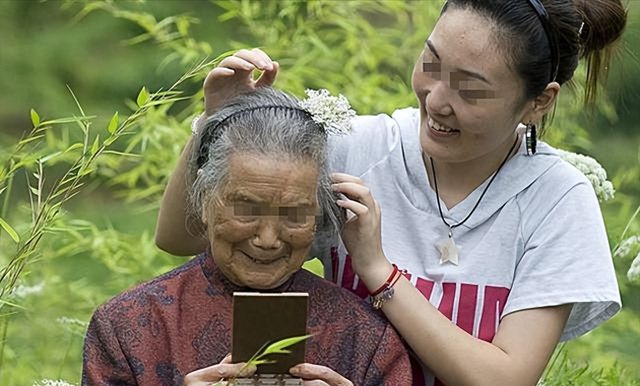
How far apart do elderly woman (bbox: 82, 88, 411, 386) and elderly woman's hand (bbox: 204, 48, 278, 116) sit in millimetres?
38

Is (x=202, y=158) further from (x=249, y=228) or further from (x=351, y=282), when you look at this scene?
(x=351, y=282)

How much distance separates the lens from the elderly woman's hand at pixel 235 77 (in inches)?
82.5

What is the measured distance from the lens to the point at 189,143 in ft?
7.17

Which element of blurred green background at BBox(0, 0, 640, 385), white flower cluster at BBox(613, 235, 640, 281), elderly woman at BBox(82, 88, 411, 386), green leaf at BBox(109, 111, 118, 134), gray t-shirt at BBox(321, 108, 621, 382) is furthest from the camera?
blurred green background at BBox(0, 0, 640, 385)

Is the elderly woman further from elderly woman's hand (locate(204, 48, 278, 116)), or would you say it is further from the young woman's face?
the young woman's face

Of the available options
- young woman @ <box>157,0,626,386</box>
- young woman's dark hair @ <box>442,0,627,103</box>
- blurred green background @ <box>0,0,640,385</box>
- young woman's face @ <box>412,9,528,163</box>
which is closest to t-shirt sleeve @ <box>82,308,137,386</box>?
young woman @ <box>157,0,626,386</box>

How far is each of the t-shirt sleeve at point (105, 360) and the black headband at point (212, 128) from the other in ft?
1.08

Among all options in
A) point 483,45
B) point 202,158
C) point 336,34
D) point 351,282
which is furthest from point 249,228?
point 336,34

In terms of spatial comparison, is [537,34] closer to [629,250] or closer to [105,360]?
[629,250]

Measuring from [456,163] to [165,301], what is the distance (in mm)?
623

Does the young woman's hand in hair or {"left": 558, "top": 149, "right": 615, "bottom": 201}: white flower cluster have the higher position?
the young woman's hand in hair

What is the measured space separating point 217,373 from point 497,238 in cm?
65

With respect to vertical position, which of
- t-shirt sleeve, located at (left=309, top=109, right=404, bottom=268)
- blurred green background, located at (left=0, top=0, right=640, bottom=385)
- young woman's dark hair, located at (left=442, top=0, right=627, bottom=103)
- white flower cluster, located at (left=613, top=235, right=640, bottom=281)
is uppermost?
young woman's dark hair, located at (left=442, top=0, right=627, bottom=103)

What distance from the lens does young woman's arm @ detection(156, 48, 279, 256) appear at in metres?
2.10
